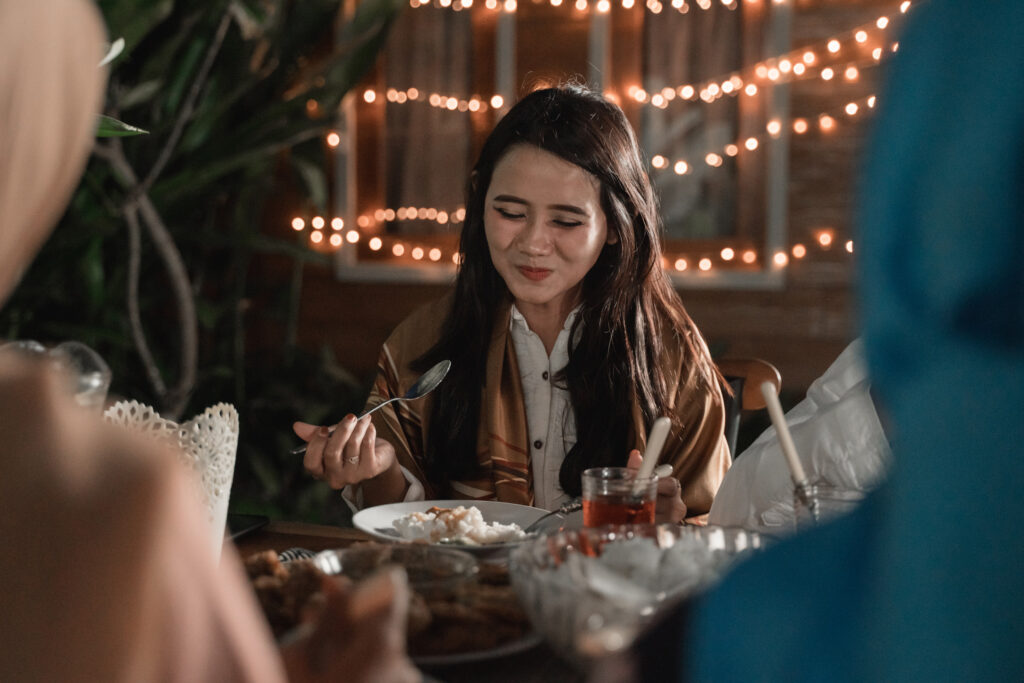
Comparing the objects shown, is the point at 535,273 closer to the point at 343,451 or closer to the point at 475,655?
the point at 343,451

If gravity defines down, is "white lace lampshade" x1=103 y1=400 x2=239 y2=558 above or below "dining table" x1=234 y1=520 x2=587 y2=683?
above

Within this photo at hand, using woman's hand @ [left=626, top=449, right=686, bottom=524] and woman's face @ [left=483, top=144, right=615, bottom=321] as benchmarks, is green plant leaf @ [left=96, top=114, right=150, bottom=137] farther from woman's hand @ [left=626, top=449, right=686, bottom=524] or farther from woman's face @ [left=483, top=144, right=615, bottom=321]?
woman's hand @ [left=626, top=449, right=686, bottom=524]

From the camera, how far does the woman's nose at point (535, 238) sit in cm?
172

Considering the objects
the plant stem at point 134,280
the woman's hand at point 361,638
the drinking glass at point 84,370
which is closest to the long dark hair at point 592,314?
the drinking glass at point 84,370

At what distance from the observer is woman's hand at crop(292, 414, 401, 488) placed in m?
1.37

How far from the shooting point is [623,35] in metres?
3.65

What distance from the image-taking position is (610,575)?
0.77m

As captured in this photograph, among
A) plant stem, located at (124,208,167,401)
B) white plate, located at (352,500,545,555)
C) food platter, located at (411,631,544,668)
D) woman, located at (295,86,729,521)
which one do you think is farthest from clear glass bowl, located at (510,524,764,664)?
plant stem, located at (124,208,167,401)

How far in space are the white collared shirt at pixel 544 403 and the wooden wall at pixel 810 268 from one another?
1.70m

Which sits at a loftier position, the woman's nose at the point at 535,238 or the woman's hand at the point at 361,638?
the woman's nose at the point at 535,238

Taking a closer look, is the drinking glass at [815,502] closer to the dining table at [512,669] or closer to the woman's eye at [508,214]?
the dining table at [512,669]

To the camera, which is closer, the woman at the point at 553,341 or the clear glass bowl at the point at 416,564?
the clear glass bowl at the point at 416,564

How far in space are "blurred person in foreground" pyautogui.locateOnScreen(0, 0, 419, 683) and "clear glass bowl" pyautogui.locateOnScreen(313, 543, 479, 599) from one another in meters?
0.43

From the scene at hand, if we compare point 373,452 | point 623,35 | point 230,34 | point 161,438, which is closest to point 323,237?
point 230,34
